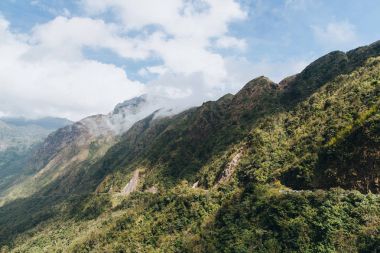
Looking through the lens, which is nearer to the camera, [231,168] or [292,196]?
[292,196]

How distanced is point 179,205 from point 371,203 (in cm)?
8330

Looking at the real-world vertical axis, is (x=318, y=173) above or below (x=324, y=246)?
above

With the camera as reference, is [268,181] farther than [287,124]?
No

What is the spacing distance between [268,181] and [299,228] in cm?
5205

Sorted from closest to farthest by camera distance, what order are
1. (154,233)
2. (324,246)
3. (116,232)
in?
(324,246) → (154,233) → (116,232)

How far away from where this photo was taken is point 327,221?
10219 cm

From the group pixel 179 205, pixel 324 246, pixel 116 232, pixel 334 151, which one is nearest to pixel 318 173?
pixel 334 151

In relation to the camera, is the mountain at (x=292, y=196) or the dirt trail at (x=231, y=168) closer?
the mountain at (x=292, y=196)

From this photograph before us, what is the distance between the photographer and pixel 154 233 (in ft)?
511

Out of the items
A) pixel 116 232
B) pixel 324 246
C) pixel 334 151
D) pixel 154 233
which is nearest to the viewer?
pixel 324 246

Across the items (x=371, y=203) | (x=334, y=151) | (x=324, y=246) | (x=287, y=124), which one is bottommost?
(x=324, y=246)

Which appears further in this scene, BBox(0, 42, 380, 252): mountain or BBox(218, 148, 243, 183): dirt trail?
BBox(218, 148, 243, 183): dirt trail

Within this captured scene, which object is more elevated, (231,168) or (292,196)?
(231,168)

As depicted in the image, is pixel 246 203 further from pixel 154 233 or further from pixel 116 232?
pixel 116 232
